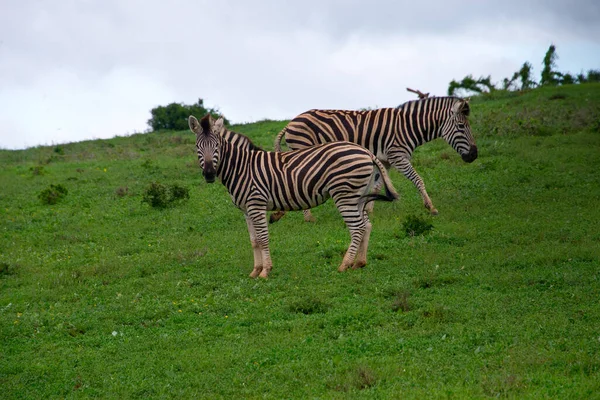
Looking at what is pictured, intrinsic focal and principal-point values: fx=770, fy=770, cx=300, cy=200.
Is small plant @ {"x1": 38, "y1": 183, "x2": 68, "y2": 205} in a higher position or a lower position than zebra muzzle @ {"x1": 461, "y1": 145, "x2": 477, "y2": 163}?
lower

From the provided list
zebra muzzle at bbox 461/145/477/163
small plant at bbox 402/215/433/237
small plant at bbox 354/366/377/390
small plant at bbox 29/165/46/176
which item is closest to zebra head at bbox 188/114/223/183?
small plant at bbox 402/215/433/237

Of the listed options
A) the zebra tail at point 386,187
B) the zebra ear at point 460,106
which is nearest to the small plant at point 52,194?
the zebra ear at point 460,106

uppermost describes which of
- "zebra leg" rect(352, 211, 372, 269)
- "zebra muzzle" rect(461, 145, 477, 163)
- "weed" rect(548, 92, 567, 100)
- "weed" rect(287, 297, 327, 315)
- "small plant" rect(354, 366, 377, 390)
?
"weed" rect(548, 92, 567, 100)

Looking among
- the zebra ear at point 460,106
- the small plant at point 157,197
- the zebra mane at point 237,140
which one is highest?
the zebra ear at point 460,106

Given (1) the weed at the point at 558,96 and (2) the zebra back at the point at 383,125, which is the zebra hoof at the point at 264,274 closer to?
(2) the zebra back at the point at 383,125

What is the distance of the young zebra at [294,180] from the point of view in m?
12.1

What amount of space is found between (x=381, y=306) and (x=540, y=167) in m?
10.0

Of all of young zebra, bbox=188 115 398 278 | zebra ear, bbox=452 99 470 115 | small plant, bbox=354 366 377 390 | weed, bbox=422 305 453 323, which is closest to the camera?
small plant, bbox=354 366 377 390

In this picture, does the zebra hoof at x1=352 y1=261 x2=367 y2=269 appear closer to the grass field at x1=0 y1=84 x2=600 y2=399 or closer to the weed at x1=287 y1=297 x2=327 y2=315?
the grass field at x1=0 y1=84 x2=600 y2=399

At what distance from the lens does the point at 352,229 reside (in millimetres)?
Answer: 12180

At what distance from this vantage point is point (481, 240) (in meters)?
13.4

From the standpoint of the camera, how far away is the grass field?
27.3 feet

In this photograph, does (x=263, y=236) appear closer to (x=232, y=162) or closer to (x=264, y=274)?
(x=264, y=274)

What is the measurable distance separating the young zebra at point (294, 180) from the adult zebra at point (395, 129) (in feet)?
9.65
